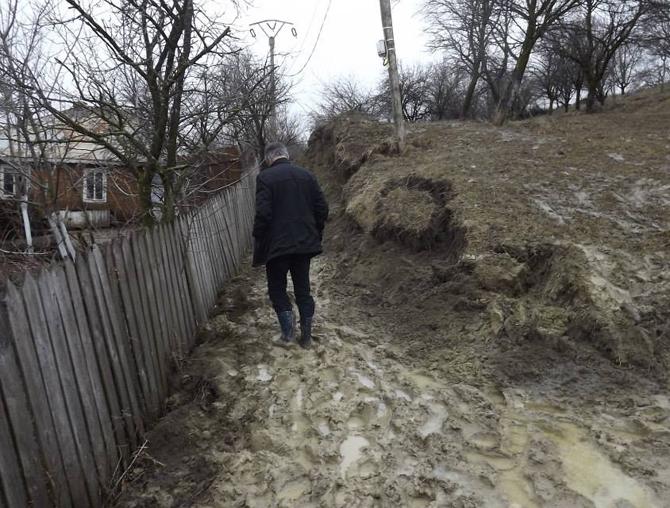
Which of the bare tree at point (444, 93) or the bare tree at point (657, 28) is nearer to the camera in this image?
the bare tree at point (657, 28)

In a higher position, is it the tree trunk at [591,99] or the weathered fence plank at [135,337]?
the tree trunk at [591,99]

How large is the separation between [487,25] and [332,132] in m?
12.5

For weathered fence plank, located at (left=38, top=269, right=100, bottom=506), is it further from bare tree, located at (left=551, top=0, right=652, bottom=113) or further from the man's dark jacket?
bare tree, located at (left=551, top=0, right=652, bottom=113)

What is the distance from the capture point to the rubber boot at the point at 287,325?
466 cm

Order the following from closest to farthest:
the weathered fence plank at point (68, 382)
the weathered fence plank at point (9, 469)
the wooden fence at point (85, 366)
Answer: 1. the weathered fence plank at point (9, 469)
2. the wooden fence at point (85, 366)
3. the weathered fence plank at point (68, 382)

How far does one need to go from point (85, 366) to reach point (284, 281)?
211cm

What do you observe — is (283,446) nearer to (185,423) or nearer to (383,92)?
(185,423)

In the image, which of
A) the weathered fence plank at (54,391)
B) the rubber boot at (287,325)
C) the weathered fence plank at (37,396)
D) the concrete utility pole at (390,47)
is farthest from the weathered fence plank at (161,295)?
the concrete utility pole at (390,47)

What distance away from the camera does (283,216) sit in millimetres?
4473

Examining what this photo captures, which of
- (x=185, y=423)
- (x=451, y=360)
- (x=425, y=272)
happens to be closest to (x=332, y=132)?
(x=425, y=272)

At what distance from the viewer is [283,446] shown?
3232 mm

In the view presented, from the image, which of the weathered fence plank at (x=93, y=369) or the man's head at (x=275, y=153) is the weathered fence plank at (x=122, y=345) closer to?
the weathered fence plank at (x=93, y=369)

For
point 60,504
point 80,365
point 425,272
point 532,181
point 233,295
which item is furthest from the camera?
point 532,181

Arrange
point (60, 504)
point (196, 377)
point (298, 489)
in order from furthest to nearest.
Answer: point (196, 377) → point (298, 489) → point (60, 504)
